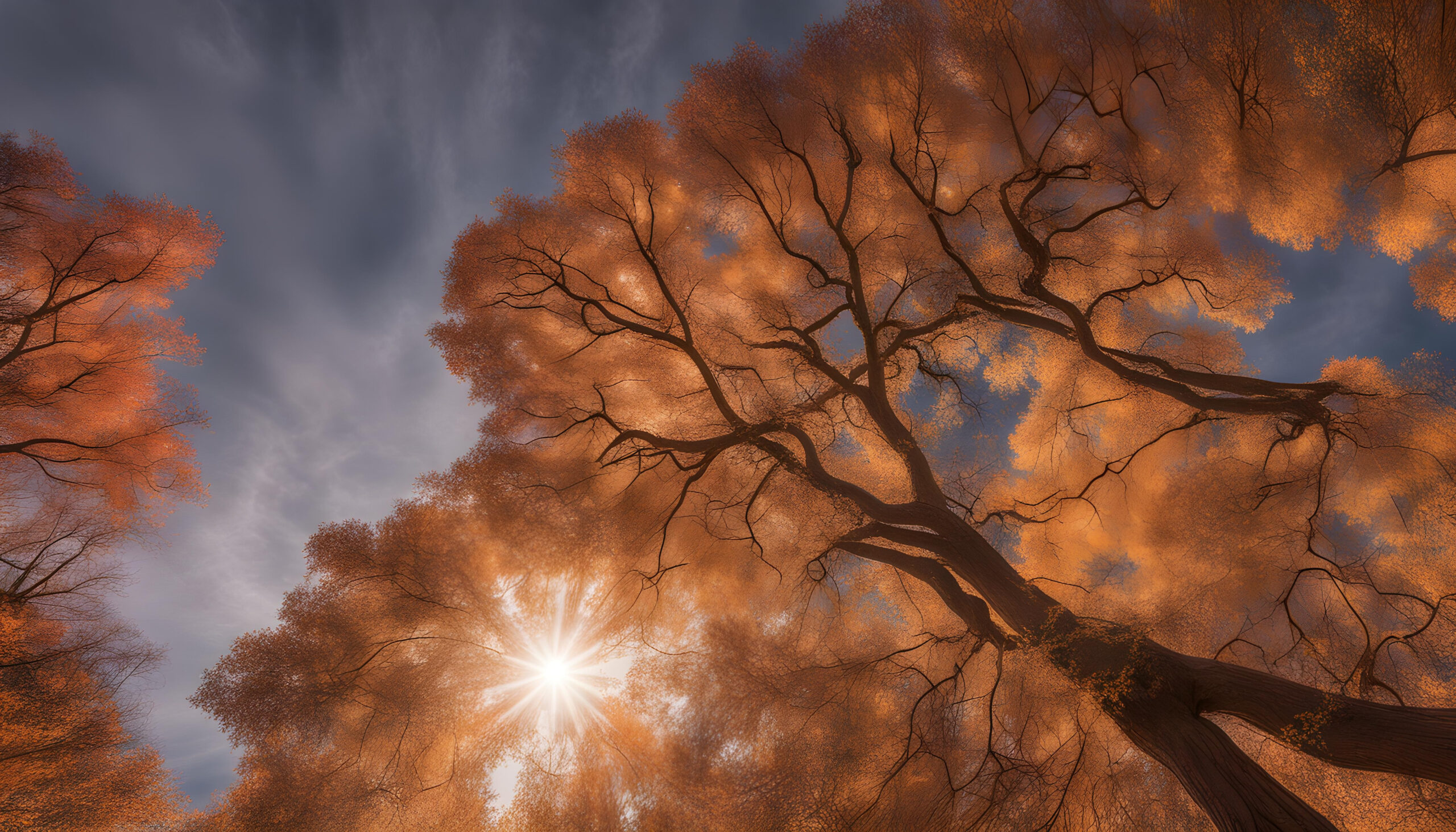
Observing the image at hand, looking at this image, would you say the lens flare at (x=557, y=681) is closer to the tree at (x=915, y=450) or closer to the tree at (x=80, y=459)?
the tree at (x=915, y=450)

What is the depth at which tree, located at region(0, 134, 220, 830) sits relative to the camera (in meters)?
7.33

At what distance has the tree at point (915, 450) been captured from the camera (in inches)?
259

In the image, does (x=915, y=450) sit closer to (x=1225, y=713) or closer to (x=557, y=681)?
(x=1225, y=713)

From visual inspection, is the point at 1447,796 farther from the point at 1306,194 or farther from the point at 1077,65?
the point at 1077,65

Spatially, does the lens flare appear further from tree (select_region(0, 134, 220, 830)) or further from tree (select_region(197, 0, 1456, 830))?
tree (select_region(0, 134, 220, 830))

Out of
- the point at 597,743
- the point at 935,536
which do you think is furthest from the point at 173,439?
the point at 935,536

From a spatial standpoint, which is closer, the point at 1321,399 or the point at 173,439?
the point at 1321,399

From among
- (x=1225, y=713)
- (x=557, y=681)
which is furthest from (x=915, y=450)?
(x=557, y=681)

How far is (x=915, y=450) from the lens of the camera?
24.0 feet

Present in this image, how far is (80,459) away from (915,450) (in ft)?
46.9

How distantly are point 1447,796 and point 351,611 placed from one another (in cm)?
1426

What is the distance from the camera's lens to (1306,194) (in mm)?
7016

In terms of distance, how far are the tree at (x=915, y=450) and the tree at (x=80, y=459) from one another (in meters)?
2.12

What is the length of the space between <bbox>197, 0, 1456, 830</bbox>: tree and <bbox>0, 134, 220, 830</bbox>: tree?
2121 millimetres
